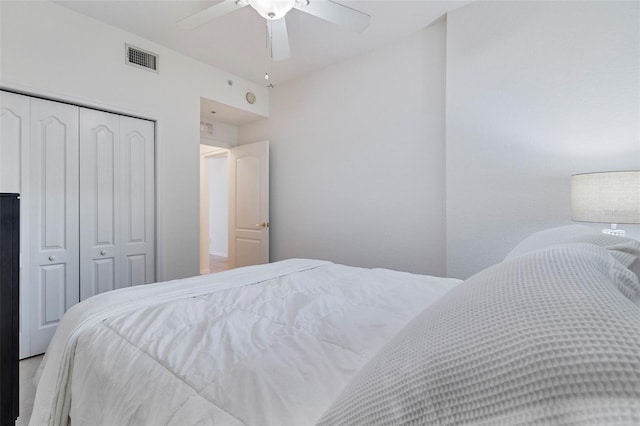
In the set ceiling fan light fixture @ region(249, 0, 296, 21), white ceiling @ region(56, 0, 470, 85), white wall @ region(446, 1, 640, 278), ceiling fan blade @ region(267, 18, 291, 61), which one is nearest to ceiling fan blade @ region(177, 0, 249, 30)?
ceiling fan light fixture @ region(249, 0, 296, 21)

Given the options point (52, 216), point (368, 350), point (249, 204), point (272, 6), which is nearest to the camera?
point (368, 350)

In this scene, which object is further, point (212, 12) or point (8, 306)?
point (212, 12)

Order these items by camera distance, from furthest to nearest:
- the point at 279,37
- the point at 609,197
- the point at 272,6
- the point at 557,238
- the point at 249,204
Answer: the point at 249,204, the point at 279,37, the point at 272,6, the point at 609,197, the point at 557,238

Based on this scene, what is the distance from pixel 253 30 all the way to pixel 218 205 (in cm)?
506

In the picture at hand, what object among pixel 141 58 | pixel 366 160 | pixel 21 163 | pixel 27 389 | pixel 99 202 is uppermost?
pixel 141 58

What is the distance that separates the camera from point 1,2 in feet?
7.07

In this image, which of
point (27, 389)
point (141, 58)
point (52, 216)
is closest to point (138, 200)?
point (52, 216)

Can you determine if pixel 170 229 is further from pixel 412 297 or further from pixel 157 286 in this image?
pixel 412 297

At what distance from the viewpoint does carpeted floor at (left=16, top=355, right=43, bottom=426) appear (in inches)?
64.2

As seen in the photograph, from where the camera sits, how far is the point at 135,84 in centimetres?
286

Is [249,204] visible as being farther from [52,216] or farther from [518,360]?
[518,360]

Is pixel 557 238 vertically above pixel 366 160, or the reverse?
pixel 366 160

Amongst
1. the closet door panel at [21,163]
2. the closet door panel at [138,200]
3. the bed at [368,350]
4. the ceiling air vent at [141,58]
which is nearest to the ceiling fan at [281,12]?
the ceiling air vent at [141,58]

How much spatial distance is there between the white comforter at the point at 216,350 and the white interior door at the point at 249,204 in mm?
2486
